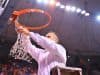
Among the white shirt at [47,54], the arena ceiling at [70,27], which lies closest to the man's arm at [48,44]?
the white shirt at [47,54]

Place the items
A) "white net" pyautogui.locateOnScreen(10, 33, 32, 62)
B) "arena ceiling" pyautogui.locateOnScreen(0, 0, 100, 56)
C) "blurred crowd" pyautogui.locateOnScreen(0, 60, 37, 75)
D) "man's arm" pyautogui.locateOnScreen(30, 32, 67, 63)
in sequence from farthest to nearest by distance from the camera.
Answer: "blurred crowd" pyautogui.locateOnScreen(0, 60, 37, 75) → "arena ceiling" pyautogui.locateOnScreen(0, 0, 100, 56) → "white net" pyautogui.locateOnScreen(10, 33, 32, 62) → "man's arm" pyautogui.locateOnScreen(30, 32, 67, 63)

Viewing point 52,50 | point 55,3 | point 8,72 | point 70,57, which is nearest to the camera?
point 52,50

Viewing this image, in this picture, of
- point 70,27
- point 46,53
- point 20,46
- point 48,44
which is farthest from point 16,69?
point 48,44

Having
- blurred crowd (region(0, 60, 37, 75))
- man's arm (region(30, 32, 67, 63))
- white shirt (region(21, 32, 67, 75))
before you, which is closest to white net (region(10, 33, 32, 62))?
white shirt (region(21, 32, 67, 75))

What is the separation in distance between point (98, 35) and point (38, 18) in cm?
186

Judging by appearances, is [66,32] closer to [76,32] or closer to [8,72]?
[76,32]

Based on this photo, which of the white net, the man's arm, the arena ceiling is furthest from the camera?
the arena ceiling

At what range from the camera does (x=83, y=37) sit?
235 inches

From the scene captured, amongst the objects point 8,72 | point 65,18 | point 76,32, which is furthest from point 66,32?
point 8,72

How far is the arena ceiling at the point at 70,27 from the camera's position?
4.52 metres

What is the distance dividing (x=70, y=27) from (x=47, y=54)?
10.9 feet

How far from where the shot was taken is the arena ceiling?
4523 mm

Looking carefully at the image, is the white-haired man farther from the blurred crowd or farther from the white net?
the blurred crowd

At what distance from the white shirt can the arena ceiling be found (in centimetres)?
120
